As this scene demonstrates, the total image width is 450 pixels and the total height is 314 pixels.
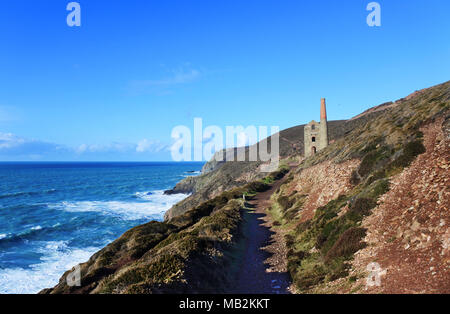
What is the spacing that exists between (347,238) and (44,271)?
31996 millimetres

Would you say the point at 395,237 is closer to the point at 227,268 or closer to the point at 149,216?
the point at 227,268

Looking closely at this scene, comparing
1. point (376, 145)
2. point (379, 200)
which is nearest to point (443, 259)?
point (379, 200)

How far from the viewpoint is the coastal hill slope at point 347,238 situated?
10.4 metres

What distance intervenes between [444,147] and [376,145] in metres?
9.17

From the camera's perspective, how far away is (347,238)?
48.2 ft

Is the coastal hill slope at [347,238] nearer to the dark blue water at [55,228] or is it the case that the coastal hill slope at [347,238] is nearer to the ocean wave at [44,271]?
the ocean wave at [44,271]

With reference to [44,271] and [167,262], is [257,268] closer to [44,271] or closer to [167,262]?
[167,262]

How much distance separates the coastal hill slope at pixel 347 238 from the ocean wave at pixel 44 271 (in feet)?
25.1

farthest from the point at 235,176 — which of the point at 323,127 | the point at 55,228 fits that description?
the point at 55,228

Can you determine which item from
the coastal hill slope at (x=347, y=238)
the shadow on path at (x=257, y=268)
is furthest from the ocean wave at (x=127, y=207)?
the shadow on path at (x=257, y=268)

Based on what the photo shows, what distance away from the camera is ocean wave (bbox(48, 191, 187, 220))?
5761cm

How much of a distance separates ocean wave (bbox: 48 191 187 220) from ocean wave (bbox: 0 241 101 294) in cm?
1866

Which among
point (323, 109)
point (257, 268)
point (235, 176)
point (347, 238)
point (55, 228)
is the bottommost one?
point (55, 228)

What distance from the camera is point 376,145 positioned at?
80.8 feet
